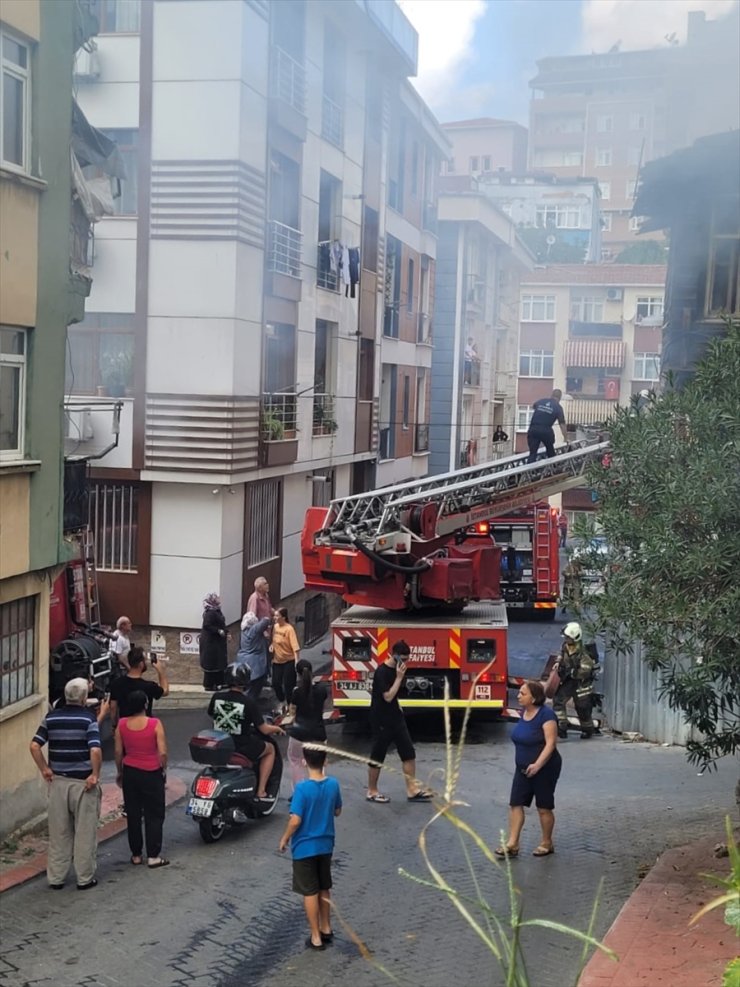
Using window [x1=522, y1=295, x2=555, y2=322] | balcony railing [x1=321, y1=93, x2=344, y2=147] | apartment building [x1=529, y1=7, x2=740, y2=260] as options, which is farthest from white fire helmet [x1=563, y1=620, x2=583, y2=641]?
window [x1=522, y1=295, x2=555, y2=322]

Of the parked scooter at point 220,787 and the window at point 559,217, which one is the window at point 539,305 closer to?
the window at point 559,217

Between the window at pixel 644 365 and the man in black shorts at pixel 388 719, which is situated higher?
the window at pixel 644 365

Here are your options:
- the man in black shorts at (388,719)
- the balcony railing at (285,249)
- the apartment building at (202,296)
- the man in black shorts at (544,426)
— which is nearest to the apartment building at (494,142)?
the apartment building at (202,296)

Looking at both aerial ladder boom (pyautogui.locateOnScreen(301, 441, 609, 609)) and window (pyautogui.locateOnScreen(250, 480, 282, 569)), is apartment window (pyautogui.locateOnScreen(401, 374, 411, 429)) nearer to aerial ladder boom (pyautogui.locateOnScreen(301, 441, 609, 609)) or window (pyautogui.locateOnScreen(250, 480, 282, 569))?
window (pyautogui.locateOnScreen(250, 480, 282, 569))

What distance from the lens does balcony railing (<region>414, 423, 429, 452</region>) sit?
29.8 m

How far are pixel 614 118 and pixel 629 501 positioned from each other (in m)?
7.33

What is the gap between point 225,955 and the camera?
21.8 feet

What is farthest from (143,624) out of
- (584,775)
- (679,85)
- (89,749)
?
(679,85)

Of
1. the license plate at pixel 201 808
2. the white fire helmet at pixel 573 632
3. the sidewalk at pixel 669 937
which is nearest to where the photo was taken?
the sidewalk at pixel 669 937

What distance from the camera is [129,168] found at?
51.5 feet

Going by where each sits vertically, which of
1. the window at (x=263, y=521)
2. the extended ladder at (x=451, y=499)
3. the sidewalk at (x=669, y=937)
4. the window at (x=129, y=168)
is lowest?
the sidewalk at (x=669, y=937)

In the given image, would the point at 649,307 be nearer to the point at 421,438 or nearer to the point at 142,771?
the point at 421,438

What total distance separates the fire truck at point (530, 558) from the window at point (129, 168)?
8880 millimetres

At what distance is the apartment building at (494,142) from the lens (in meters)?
18.5
